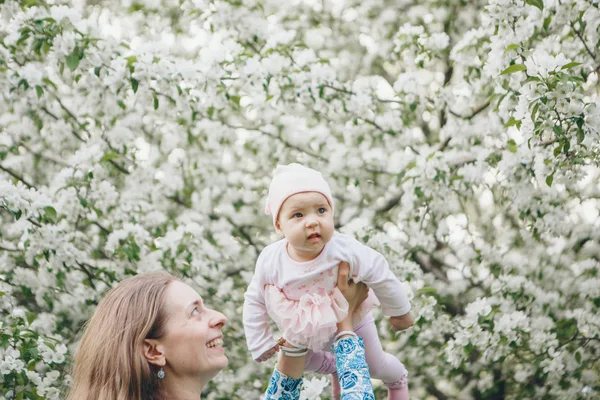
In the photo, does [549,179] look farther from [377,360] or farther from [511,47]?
[377,360]

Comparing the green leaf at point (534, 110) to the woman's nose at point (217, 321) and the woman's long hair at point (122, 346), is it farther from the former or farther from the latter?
→ the woman's long hair at point (122, 346)

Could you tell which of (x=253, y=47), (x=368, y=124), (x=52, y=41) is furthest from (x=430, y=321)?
(x=52, y=41)

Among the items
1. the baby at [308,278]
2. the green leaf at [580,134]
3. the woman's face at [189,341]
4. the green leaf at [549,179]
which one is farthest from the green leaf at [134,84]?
the green leaf at [580,134]

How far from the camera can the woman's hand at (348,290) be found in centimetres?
239

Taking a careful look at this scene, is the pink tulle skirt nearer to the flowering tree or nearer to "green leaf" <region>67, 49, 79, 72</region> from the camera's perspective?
the flowering tree

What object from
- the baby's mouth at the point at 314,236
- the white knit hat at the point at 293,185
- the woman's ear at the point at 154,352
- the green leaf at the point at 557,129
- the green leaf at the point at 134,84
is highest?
the green leaf at the point at 134,84

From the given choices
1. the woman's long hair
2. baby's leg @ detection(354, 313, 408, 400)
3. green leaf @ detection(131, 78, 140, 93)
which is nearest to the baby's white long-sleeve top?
baby's leg @ detection(354, 313, 408, 400)

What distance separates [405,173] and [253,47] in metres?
1.54

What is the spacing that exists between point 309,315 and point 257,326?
253 millimetres

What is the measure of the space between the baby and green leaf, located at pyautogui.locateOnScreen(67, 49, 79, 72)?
73.9 inches

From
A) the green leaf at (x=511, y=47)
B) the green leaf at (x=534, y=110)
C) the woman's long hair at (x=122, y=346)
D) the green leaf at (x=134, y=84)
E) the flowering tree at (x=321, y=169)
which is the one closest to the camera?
the woman's long hair at (x=122, y=346)

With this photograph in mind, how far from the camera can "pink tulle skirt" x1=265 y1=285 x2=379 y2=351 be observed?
7.70 ft

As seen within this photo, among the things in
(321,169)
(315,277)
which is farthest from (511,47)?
(321,169)

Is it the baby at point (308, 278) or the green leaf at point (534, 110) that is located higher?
the green leaf at point (534, 110)
